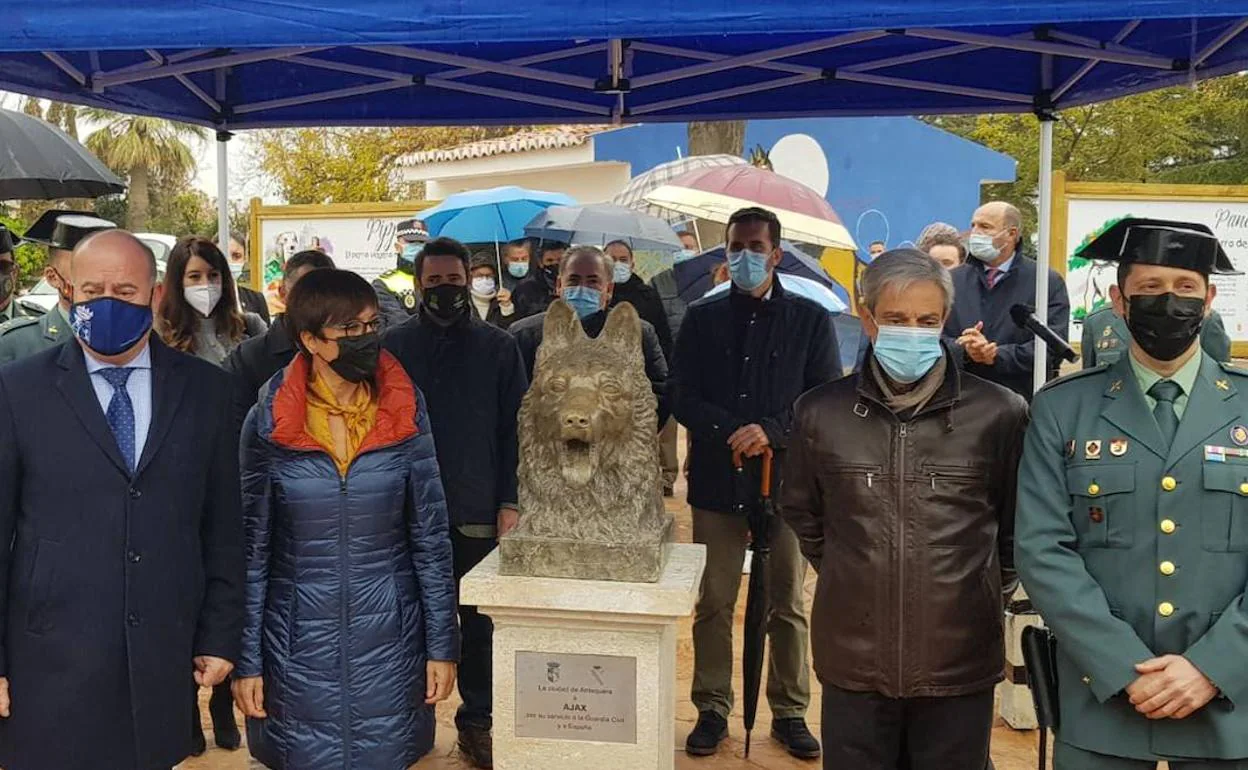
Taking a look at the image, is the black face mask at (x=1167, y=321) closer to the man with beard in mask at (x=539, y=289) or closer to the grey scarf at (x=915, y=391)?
the grey scarf at (x=915, y=391)

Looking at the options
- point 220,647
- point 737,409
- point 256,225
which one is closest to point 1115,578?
point 737,409

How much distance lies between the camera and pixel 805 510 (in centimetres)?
316

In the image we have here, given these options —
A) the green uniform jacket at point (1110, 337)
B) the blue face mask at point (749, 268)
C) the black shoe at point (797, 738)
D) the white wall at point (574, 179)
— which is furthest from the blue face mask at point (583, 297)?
the white wall at point (574, 179)

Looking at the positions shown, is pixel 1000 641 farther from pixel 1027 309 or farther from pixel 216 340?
pixel 216 340

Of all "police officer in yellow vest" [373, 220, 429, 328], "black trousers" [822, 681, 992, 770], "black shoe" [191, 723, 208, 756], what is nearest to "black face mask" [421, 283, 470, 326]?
"police officer in yellow vest" [373, 220, 429, 328]

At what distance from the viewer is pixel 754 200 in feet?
27.8

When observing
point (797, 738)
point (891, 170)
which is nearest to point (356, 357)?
point (797, 738)

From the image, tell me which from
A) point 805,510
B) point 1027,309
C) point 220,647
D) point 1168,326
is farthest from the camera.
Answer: point 1027,309

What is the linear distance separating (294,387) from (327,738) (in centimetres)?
95

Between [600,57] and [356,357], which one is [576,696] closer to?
[356,357]

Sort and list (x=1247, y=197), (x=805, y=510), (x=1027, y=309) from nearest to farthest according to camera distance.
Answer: (x=805, y=510)
(x=1027, y=309)
(x=1247, y=197)

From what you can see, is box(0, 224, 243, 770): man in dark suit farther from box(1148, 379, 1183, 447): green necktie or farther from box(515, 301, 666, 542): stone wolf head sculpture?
box(1148, 379, 1183, 447): green necktie

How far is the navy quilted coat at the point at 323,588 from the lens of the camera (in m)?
2.97

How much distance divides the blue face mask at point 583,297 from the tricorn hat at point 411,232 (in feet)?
7.78
